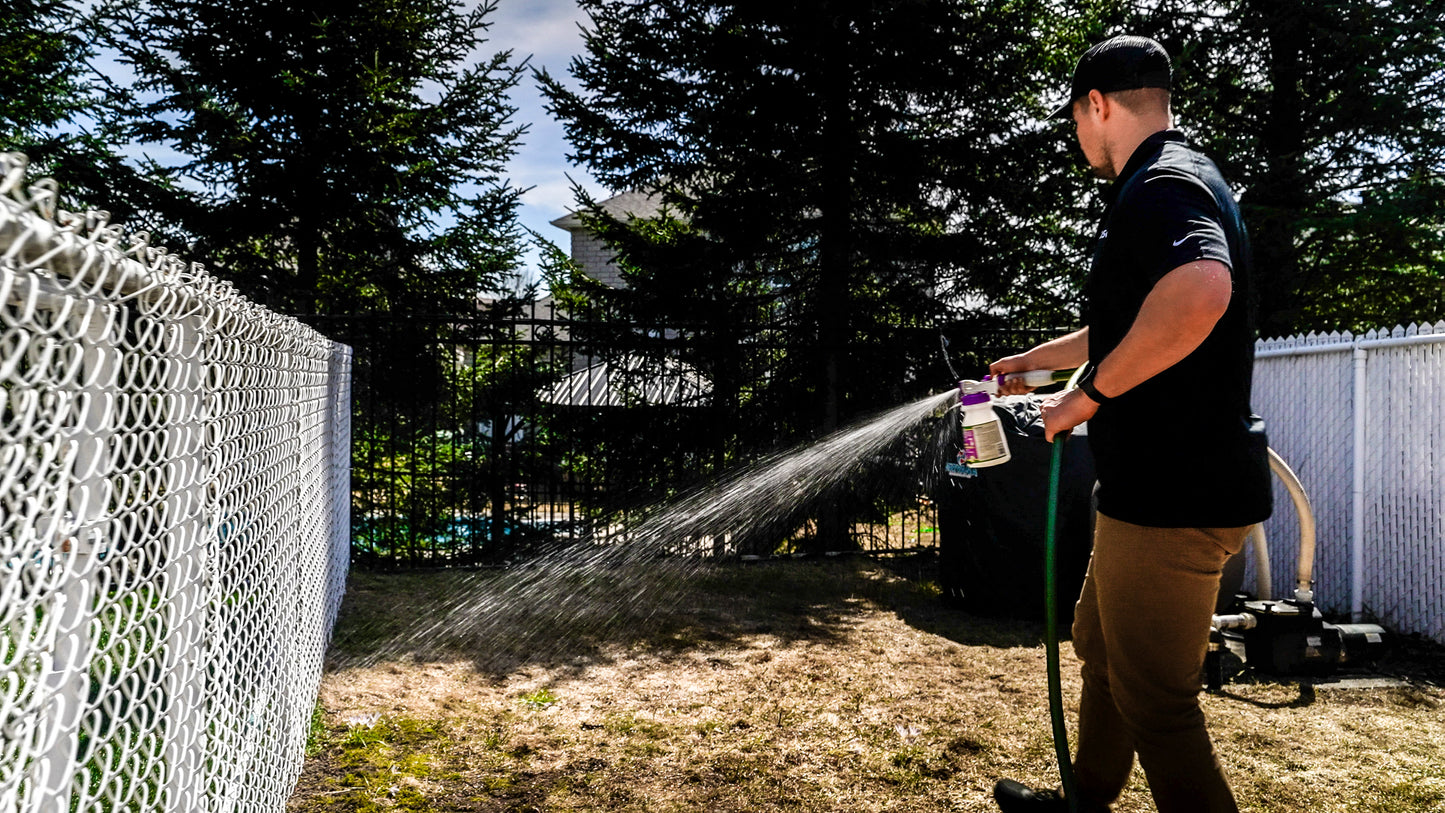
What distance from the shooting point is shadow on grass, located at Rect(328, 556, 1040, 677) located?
17.1 feet

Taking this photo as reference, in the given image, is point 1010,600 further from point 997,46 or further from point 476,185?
point 476,185

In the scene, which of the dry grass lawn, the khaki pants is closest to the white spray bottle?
the khaki pants

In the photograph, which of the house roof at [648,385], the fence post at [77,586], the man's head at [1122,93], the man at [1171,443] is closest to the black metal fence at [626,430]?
the house roof at [648,385]

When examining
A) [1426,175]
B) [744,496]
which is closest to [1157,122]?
[744,496]

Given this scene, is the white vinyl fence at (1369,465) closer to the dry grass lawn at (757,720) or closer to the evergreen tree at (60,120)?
the dry grass lawn at (757,720)

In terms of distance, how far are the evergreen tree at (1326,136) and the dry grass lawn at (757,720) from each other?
554 centimetres

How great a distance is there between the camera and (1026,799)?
291 centimetres

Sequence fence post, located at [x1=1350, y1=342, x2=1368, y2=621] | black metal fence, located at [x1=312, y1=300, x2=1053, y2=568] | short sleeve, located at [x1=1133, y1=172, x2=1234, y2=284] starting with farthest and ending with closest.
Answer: black metal fence, located at [x1=312, y1=300, x2=1053, y2=568], fence post, located at [x1=1350, y1=342, x2=1368, y2=621], short sleeve, located at [x1=1133, y1=172, x2=1234, y2=284]

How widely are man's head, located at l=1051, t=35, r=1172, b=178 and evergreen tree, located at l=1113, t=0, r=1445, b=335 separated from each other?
7639 millimetres

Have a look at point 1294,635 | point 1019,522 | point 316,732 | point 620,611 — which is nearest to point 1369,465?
point 1294,635

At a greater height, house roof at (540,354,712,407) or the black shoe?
house roof at (540,354,712,407)

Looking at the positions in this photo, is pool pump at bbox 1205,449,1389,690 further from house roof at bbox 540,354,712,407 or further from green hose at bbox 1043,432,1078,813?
house roof at bbox 540,354,712,407

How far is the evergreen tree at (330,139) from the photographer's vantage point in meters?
9.05

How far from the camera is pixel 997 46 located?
8.51 meters
